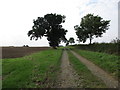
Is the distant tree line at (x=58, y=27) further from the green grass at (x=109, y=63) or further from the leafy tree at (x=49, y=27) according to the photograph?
the green grass at (x=109, y=63)

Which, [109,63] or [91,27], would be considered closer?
[109,63]

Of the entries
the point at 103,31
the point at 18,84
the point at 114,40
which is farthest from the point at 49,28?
the point at 18,84

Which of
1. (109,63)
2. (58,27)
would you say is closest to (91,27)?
(58,27)

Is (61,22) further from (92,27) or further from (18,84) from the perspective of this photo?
(18,84)

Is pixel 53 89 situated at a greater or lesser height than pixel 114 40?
lesser

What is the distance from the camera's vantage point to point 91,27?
1847 inches

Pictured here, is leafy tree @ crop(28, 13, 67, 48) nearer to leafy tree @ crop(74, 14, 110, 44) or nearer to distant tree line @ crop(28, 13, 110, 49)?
distant tree line @ crop(28, 13, 110, 49)

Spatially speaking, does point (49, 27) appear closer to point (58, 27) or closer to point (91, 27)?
point (58, 27)

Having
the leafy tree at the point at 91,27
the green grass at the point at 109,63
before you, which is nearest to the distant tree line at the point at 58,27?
the leafy tree at the point at 91,27

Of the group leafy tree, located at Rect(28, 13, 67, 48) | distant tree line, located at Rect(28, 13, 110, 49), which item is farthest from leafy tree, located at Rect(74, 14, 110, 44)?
leafy tree, located at Rect(28, 13, 67, 48)

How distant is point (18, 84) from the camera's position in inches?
222

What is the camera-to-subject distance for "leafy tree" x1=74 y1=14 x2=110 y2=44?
153 feet

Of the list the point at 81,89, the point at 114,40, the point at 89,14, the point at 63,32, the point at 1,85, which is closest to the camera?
the point at 81,89

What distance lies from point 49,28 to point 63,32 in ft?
18.9
